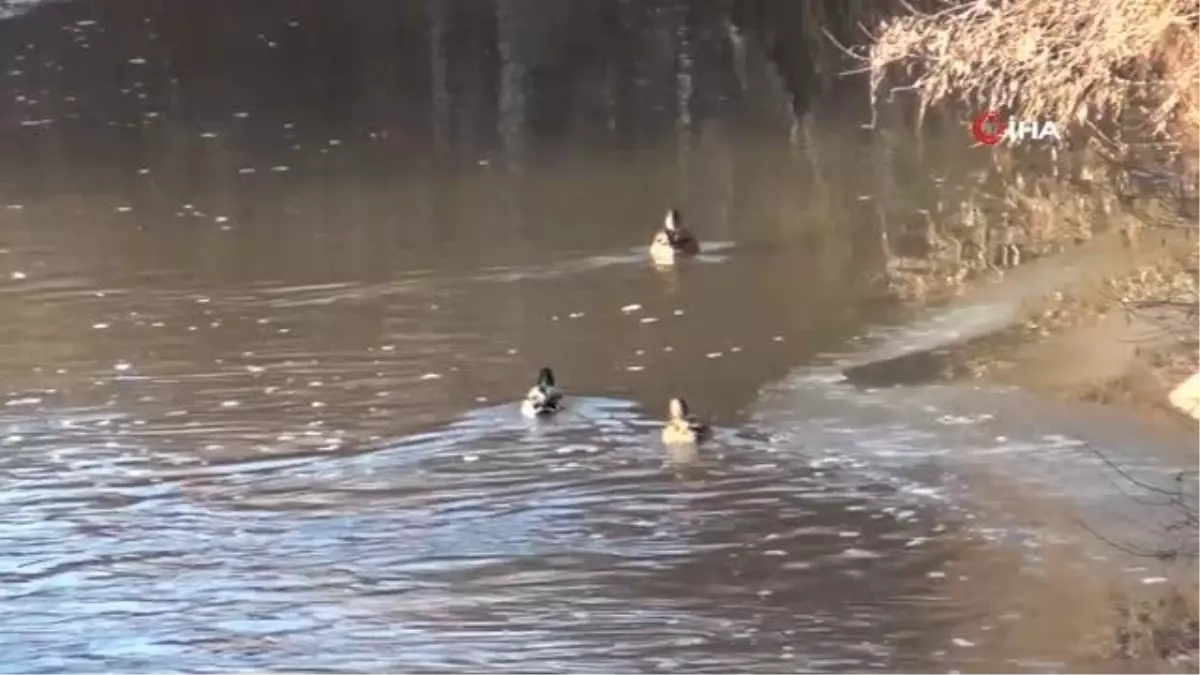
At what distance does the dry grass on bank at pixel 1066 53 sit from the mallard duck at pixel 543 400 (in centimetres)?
253

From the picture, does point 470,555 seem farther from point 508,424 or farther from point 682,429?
point 508,424

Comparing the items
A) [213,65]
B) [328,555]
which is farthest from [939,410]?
[213,65]

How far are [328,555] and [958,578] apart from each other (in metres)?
2.88

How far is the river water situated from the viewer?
29.5ft

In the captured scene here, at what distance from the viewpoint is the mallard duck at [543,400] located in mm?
11805

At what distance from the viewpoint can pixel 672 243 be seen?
50.6 ft

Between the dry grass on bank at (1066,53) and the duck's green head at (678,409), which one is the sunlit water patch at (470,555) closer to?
the duck's green head at (678,409)

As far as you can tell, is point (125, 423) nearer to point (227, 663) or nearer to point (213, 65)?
point (227, 663)

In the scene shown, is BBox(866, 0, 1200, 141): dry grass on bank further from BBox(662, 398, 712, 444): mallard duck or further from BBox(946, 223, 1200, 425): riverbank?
BBox(662, 398, 712, 444): mallard duck

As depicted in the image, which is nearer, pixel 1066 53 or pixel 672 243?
pixel 1066 53

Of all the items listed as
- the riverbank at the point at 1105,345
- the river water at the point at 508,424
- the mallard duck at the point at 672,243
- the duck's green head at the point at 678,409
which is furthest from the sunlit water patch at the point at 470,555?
the mallard duck at the point at 672,243

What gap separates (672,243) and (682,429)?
4376mm

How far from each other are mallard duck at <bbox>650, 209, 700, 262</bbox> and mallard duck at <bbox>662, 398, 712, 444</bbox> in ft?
13.6

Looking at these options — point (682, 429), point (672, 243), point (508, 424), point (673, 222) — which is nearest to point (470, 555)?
point (682, 429)
